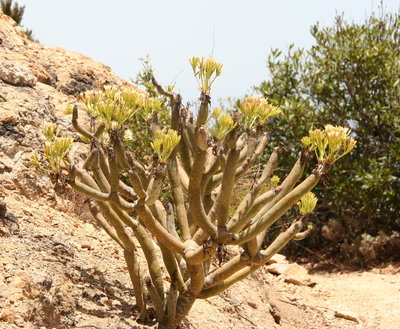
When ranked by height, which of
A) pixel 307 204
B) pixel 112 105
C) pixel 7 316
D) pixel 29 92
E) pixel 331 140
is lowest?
pixel 7 316

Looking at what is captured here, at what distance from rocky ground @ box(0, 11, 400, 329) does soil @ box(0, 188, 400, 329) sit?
0.01 meters

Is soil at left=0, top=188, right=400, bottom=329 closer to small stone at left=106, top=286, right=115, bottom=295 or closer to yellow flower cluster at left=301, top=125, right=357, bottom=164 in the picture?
small stone at left=106, top=286, right=115, bottom=295

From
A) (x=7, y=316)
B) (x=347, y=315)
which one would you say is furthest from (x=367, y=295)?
(x=7, y=316)

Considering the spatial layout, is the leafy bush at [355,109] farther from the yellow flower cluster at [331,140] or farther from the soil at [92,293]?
the yellow flower cluster at [331,140]

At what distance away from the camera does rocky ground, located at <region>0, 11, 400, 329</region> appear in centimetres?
405

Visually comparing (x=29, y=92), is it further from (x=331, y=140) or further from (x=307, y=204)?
(x=331, y=140)

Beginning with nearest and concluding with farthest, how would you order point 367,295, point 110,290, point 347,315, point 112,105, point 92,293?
point 112,105 → point 92,293 → point 110,290 → point 347,315 → point 367,295

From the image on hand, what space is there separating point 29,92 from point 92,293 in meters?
3.20

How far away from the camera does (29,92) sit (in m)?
6.88

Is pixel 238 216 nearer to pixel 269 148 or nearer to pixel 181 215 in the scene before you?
pixel 181 215

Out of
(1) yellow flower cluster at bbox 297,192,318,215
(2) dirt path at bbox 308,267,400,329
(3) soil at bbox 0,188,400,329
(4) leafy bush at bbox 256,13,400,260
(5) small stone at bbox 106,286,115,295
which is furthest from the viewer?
(4) leafy bush at bbox 256,13,400,260

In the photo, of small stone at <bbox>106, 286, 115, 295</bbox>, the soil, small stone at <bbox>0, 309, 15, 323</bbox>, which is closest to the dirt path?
the soil

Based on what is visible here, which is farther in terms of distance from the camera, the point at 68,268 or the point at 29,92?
the point at 29,92

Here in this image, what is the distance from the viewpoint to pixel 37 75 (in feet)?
25.7
